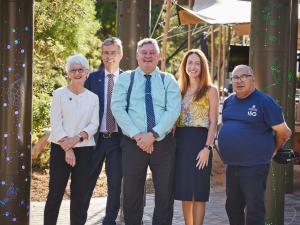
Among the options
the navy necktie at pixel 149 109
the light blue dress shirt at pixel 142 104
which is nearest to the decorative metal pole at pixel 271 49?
the light blue dress shirt at pixel 142 104

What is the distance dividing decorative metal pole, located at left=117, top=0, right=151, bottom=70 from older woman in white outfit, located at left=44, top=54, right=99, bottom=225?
4.14 feet

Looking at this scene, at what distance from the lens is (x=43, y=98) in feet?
35.2

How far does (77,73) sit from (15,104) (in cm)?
81

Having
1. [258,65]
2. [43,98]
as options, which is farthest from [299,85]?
[258,65]

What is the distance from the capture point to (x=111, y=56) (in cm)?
643

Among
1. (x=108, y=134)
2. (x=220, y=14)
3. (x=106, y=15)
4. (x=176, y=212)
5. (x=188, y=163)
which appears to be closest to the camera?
(x=188, y=163)

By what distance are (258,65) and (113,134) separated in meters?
1.57

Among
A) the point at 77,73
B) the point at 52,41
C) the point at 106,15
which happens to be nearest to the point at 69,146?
the point at 77,73

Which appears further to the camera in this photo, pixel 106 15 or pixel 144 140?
pixel 106 15

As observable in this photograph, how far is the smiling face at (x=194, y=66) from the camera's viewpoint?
610cm

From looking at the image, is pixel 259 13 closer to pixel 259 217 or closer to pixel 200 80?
pixel 200 80

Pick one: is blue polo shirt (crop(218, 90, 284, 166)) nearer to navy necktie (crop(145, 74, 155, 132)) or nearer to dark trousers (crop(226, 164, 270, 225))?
dark trousers (crop(226, 164, 270, 225))

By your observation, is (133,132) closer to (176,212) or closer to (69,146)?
(69,146)

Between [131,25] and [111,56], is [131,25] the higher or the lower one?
the higher one
